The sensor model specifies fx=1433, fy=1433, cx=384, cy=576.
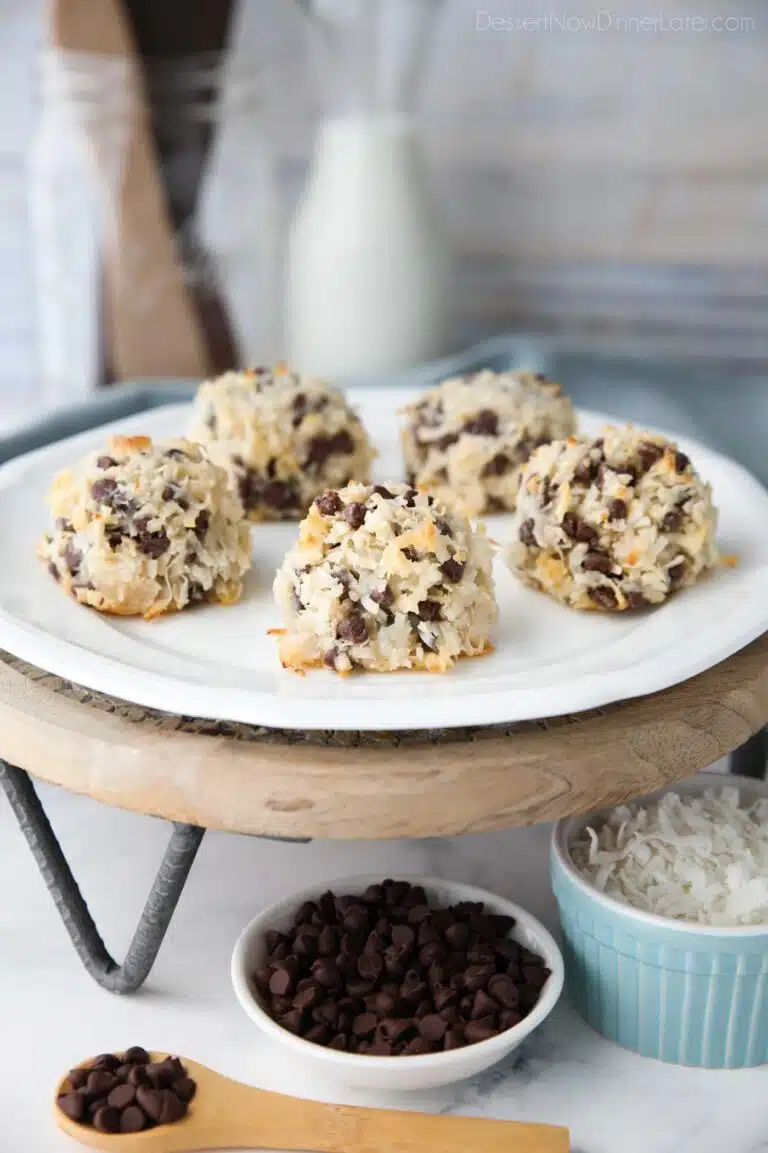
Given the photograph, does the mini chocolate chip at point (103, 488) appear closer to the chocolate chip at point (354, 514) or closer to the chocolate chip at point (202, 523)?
the chocolate chip at point (202, 523)

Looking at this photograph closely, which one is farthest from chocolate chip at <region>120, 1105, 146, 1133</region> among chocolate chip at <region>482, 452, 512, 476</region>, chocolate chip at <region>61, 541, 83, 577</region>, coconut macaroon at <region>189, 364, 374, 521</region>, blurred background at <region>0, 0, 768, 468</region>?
blurred background at <region>0, 0, 768, 468</region>

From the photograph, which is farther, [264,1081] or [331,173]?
[331,173]

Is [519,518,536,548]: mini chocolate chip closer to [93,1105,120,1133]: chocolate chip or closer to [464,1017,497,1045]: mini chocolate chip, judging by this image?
[464,1017,497,1045]: mini chocolate chip

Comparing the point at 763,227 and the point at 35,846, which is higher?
the point at 763,227

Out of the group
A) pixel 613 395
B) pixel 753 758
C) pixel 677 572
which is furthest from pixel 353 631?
pixel 613 395

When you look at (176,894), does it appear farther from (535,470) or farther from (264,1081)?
(535,470)

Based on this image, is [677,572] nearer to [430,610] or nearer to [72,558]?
[430,610]

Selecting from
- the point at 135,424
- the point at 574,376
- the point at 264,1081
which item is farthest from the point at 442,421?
the point at 574,376

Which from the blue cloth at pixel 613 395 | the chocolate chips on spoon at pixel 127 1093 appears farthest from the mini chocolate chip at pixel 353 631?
the blue cloth at pixel 613 395
